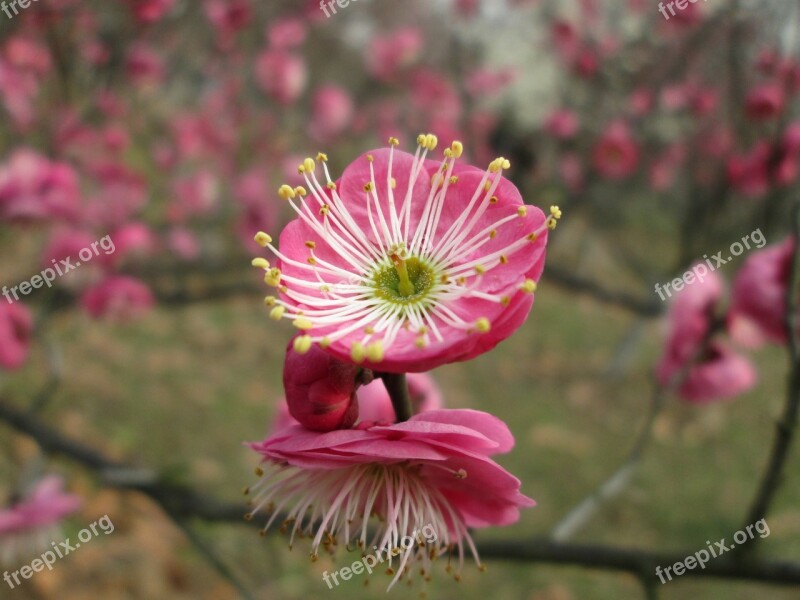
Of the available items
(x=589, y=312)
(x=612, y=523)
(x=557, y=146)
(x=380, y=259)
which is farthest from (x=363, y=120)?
(x=380, y=259)

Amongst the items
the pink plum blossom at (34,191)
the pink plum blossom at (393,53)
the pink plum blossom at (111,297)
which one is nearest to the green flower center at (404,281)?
the pink plum blossom at (34,191)

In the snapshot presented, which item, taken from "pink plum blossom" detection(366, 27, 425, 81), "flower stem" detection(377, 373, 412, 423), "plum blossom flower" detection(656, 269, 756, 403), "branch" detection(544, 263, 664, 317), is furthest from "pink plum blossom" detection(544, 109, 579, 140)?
"flower stem" detection(377, 373, 412, 423)

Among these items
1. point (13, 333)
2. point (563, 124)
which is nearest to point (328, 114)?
point (563, 124)

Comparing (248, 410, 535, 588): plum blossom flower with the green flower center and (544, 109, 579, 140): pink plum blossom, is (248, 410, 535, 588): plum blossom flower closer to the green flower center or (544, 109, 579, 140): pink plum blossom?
the green flower center

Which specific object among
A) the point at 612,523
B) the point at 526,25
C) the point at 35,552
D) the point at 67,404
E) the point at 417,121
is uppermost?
the point at 526,25

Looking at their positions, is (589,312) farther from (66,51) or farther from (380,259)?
(380,259)

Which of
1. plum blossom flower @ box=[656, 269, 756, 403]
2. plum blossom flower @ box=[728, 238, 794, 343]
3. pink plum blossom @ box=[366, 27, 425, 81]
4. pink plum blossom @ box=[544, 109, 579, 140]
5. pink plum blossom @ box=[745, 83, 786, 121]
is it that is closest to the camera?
plum blossom flower @ box=[728, 238, 794, 343]
